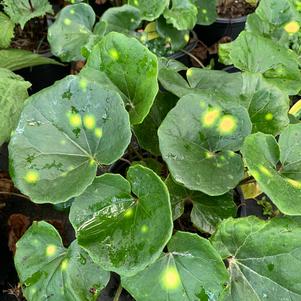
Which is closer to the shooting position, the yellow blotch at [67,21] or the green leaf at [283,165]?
the green leaf at [283,165]

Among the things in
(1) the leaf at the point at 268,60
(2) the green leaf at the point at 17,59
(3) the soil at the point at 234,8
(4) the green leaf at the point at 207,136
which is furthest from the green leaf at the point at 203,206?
(3) the soil at the point at 234,8

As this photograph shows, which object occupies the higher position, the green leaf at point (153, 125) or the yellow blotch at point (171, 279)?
the green leaf at point (153, 125)

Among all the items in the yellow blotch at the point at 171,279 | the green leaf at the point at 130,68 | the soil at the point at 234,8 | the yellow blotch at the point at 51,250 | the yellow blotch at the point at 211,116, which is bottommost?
the soil at the point at 234,8

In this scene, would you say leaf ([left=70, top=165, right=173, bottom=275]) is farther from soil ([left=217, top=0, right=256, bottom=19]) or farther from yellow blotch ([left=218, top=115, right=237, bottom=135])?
soil ([left=217, top=0, right=256, bottom=19])

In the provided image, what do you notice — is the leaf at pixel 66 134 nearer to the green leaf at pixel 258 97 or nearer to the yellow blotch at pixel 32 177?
the yellow blotch at pixel 32 177

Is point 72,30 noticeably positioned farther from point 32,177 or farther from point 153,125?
point 32,177

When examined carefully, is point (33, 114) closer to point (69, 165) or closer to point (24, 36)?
point (69, 165)

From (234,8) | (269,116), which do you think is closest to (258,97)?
(269,116)

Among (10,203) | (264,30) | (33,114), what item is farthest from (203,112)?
(10,203)
